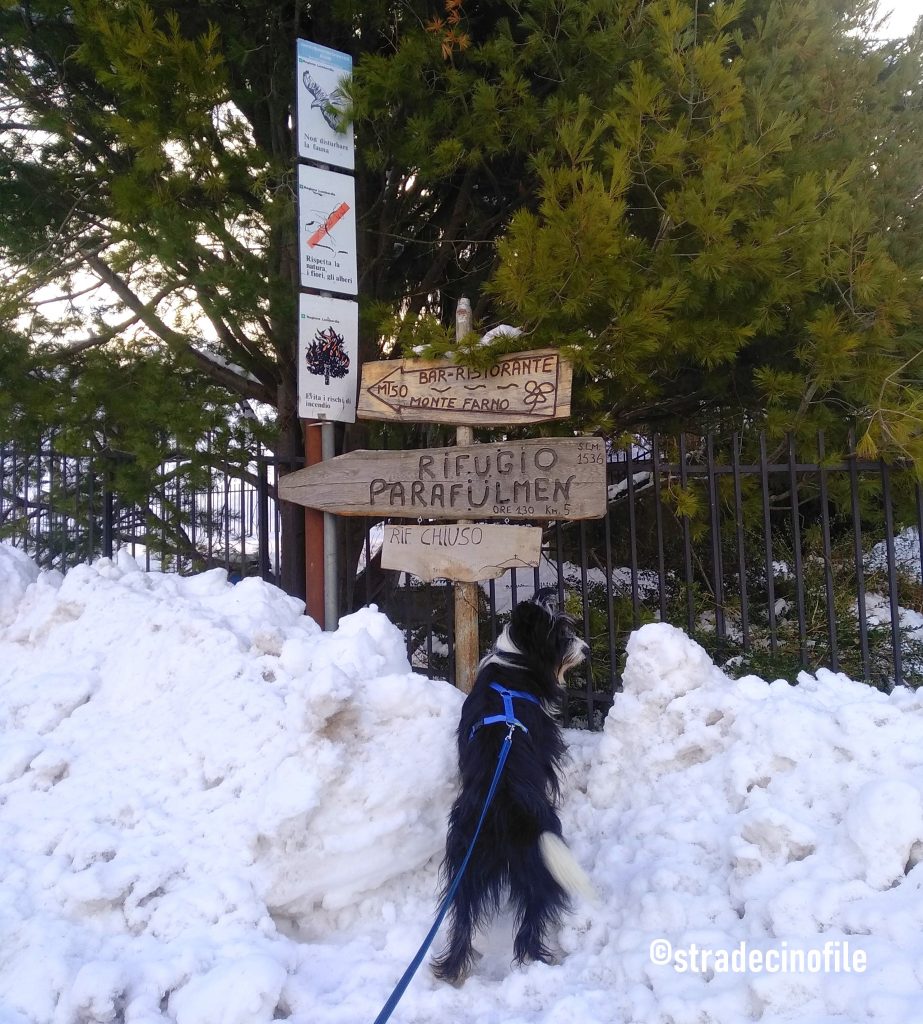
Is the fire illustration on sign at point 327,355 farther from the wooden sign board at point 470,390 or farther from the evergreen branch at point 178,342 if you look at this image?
the evergreen branch at point 178,342

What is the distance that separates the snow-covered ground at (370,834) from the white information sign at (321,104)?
2684 millimetres

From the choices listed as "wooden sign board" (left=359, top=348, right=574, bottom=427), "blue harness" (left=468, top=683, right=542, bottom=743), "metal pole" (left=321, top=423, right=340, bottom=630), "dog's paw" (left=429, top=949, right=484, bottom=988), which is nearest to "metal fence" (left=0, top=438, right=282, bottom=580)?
"metal pole" (left=321, top=423, right=340, bottom=630)

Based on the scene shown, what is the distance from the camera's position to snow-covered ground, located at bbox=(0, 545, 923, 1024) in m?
2.32

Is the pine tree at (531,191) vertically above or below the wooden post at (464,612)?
above

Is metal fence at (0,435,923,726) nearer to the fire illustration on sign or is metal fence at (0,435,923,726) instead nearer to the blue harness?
the fire illustration on sign

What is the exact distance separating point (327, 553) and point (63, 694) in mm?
1678

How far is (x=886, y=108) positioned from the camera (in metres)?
4.98

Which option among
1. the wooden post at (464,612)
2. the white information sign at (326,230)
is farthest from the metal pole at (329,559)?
the white information sign at (326,230)

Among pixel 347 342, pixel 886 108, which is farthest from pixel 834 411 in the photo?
pixel 347 342

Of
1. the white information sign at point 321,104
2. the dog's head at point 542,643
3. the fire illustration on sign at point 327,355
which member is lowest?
the dog's head at point 542,643

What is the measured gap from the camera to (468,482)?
4258mm

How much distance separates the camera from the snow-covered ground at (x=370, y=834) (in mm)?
2320

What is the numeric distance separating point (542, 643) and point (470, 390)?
168cm

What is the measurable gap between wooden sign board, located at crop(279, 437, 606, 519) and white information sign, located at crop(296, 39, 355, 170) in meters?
1.81
